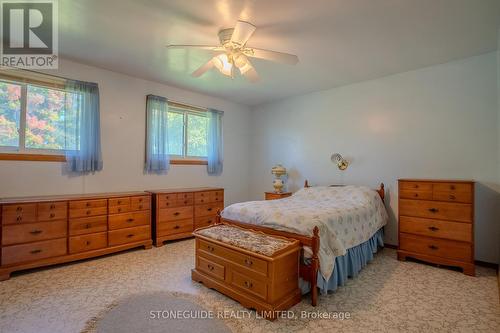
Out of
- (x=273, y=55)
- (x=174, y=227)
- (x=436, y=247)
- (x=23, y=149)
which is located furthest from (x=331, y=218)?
(x=23, y=149)

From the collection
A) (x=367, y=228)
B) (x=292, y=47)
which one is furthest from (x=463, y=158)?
(x=292, y=47)

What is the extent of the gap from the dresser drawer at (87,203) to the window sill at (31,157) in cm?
72

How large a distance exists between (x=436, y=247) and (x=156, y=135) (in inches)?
168

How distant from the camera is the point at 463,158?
10.7 ft

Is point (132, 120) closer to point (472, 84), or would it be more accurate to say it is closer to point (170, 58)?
point (170, 58)

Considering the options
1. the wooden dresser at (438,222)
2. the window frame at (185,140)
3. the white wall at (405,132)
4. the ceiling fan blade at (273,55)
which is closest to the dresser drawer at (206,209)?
the window frame at (185,140)

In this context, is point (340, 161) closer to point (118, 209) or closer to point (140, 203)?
point (140, 203)

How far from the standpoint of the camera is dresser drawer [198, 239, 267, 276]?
6.77 ft

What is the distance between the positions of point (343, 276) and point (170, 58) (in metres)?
3.30

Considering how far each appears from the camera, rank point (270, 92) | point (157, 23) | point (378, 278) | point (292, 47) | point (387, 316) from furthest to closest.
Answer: point (270, 92)
point (292, 47)
point (378, 278)
point (157, 23)
point (387, 316)

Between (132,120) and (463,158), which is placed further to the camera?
(132,120)

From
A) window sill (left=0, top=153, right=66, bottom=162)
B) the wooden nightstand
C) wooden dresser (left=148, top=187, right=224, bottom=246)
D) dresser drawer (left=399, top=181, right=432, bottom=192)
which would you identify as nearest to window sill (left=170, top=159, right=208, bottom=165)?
wooden dresser (left=148, top=187, right=224, bottom=246)

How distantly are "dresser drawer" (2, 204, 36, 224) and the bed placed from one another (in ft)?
6.81

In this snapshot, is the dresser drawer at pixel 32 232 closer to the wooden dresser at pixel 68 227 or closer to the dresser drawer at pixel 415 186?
the wooden dresser at pixel 68 227
